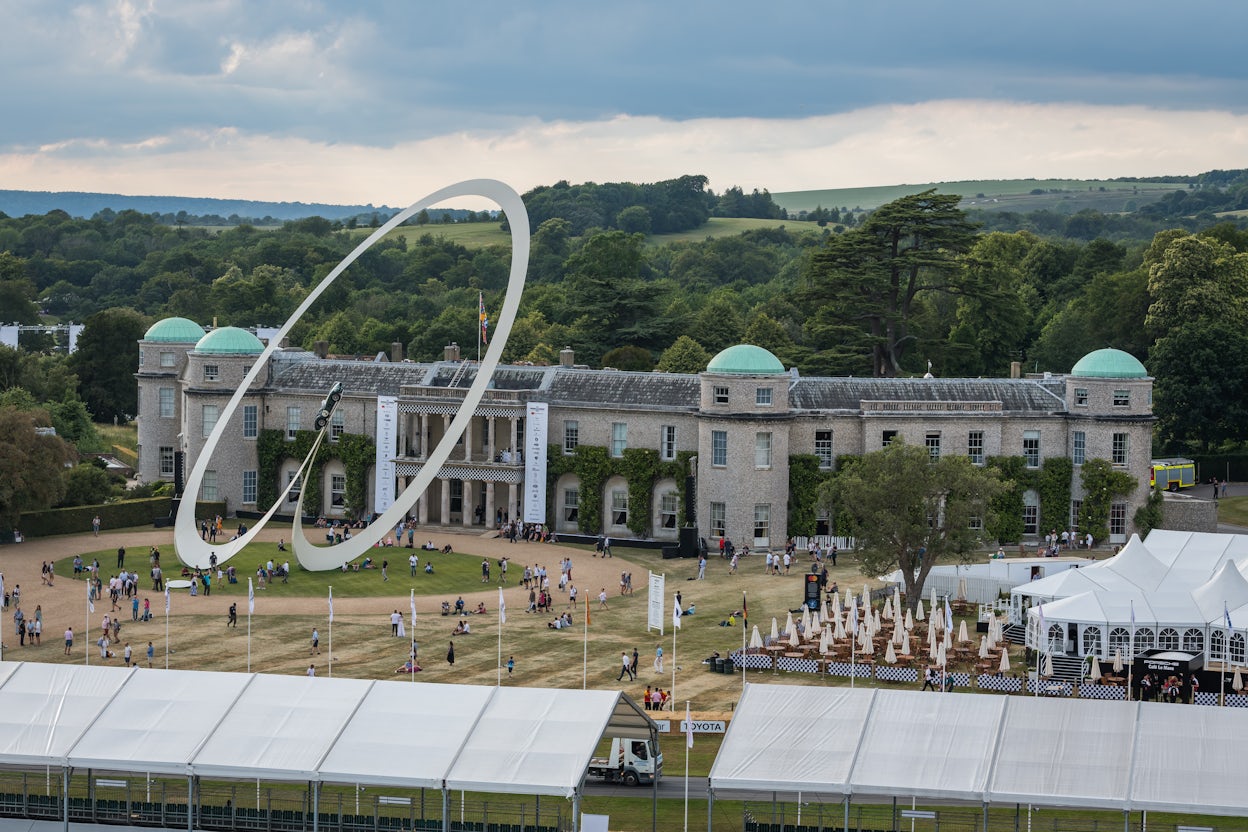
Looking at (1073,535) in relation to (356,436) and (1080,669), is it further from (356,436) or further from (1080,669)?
(356,436)

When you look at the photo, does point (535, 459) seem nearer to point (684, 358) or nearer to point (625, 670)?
point (625, 670)

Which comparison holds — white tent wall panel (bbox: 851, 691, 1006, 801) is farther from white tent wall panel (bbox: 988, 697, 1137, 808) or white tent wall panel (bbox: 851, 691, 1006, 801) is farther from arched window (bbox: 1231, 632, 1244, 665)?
arched window (bbox: 1231, 632, 1244, 665)

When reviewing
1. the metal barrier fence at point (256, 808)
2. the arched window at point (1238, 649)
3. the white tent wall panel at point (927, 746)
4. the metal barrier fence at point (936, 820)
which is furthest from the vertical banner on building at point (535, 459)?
the white tent wall panel at point (927, 746)

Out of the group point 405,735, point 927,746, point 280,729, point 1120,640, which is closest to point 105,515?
point 1120,640

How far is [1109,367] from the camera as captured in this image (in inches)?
3831

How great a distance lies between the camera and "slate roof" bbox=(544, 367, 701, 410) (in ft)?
322

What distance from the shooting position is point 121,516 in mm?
100812

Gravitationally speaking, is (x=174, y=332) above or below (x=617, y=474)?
above

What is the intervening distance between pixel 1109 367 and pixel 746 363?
1837cm

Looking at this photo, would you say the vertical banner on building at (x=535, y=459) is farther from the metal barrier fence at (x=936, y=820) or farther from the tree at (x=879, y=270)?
the metal barrier fence at (x=936, y=820)

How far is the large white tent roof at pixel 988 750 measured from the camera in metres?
43.2

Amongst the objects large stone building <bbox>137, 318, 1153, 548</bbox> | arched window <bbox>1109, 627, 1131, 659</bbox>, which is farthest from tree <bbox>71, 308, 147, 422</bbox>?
arched window <bbox>1109, 627, 1131, 659</bbox>

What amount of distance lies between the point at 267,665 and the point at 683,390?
35504 mm

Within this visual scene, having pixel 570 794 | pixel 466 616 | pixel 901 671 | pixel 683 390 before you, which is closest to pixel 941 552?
pixel 901 671
